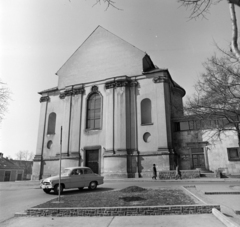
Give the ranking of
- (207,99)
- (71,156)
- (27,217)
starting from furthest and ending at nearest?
(71,156) → (207,99) → (27,217)

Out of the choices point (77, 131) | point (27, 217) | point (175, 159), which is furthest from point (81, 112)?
point (27, 217)

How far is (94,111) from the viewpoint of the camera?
96.0ft

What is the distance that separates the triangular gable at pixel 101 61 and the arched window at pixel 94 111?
9.36 ft

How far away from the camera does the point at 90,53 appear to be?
1259 inches

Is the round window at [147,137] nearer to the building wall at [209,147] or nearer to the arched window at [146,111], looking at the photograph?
the arched window at [146,111]

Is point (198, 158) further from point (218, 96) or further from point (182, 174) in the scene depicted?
point (218, 96)

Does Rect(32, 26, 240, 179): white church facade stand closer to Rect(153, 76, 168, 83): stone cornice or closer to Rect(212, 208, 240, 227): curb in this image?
Rect(153, 76, 168, 83): stone cornice

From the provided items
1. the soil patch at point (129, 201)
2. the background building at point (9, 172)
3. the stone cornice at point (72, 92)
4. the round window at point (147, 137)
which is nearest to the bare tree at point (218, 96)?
the soil patch at point (129, 201)

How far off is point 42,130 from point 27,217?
26357 mm

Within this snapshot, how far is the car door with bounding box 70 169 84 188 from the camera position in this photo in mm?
13086

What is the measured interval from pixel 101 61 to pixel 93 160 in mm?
14163

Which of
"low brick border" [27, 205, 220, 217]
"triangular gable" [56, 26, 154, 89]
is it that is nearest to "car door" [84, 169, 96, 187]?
"low brick border" [27, 205, 220, 217]

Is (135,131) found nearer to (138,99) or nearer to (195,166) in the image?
(138,99)

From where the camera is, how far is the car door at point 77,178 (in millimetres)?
13086
